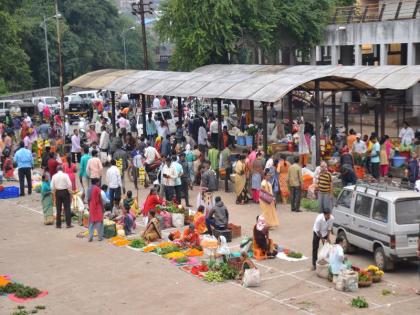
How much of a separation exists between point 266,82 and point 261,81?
1.48 feet

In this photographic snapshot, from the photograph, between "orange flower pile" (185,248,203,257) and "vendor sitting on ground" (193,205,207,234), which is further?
"vendor sitting on ground" (193,205,207,234)

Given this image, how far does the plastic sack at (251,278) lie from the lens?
14.7 m

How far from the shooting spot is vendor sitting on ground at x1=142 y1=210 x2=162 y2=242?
61.5 feet

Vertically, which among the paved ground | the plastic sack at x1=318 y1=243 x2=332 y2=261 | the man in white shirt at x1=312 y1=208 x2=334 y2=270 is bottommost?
the paved ground

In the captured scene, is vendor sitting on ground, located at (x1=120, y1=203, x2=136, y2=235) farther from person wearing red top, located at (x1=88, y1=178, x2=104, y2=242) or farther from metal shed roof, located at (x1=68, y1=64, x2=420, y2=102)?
metal shed roof, located at (x1=68, y1=64, x2=420, y2=102)

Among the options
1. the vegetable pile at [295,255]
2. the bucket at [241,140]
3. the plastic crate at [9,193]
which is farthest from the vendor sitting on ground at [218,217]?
the bucket at [241,140]

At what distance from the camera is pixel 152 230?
18828 mm

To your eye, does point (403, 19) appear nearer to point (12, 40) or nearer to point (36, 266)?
point (12, 40)

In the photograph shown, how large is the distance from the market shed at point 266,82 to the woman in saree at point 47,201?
711 cm

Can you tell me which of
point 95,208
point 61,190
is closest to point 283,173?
point 95,208

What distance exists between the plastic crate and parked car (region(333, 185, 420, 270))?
523 inches

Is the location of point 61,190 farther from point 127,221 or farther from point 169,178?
point 169,178

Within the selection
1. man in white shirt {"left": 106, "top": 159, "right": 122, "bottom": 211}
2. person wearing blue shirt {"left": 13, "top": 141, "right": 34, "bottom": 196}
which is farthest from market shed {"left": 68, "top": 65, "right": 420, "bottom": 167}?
person wearing blue shirt {"left": 13, "top": 141, "right": 34, "bottom": 196}

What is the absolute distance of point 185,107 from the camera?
159ft
